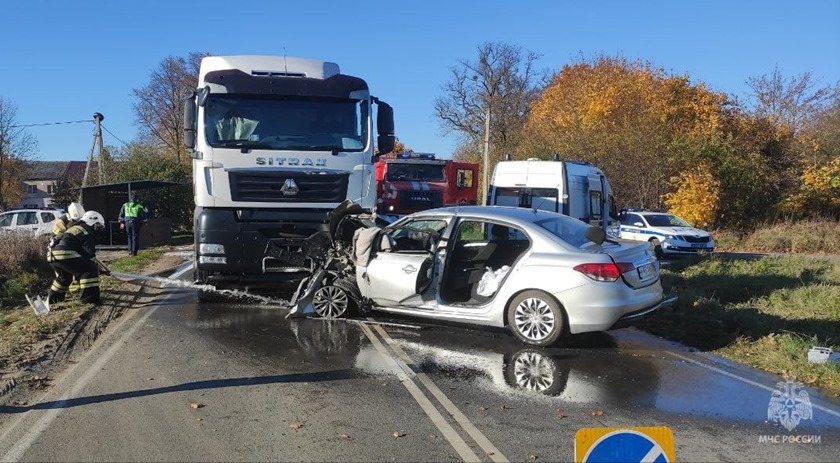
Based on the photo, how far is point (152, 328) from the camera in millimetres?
8133

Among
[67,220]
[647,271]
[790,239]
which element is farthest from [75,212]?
[790,239]

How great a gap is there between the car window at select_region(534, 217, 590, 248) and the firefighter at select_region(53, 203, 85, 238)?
7191mm

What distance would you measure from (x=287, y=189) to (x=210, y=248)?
54.4 inches

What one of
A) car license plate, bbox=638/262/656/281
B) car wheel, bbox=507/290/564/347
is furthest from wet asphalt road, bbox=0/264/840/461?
car license plate, bbox=638/262/656/281

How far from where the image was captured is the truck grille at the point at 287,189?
9.28 meters

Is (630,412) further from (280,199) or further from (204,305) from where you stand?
(204,305)

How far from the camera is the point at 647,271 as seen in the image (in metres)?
7.15

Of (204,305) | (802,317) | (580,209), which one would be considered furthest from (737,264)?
(204,305)

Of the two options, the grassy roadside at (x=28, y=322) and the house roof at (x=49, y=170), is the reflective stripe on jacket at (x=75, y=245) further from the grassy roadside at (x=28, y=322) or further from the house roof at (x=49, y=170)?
the house roof at (x=49, y=170)

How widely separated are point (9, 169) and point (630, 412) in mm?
47610

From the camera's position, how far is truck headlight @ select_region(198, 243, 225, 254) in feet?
29.9

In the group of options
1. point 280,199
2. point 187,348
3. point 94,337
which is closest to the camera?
point 187,348

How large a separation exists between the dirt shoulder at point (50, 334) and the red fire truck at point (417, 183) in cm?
1077

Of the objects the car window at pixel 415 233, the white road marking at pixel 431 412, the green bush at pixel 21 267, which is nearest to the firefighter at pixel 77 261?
the green bush at pixel 21 267
